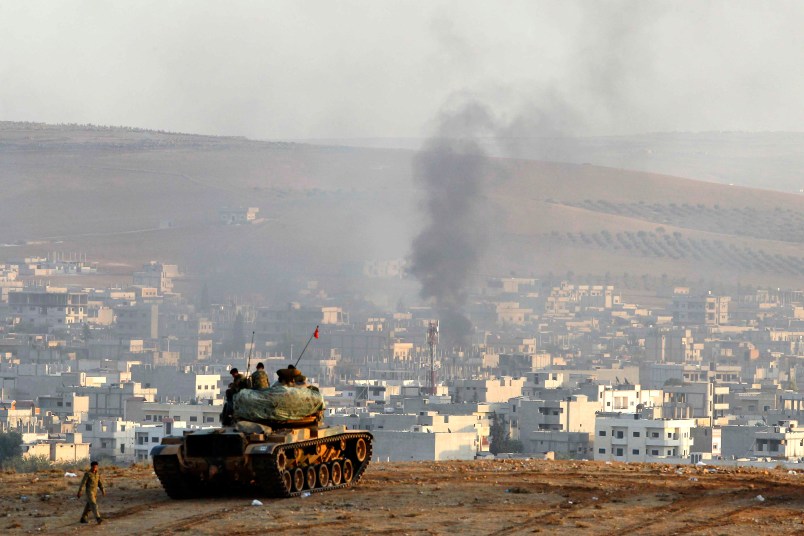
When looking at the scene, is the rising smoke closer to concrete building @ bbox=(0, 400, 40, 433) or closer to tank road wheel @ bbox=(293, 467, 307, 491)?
concrete building @ bbox=(0, 400, 40, 433)

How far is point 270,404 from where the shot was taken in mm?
22016

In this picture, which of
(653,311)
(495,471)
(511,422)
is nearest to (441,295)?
(653,311)

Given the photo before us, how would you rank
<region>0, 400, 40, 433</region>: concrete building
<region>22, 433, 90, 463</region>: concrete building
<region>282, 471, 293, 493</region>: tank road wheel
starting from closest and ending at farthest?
<region>282, 471, 293, 493</region>: tank road wheel, <region>22, 433, 90, 463</region>: concrete building, <region>0, 400, 40, 433</region>: concrete building

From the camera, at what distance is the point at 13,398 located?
348 feet

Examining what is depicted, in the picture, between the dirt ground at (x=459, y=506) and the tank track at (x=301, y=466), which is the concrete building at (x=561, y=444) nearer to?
the dirt ground at (x=459, y=506)

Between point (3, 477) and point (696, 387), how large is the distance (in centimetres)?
7180

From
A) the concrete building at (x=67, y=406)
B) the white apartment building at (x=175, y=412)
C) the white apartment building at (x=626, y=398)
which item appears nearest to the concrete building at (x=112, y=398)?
the concrete building at (x=67, y=406)

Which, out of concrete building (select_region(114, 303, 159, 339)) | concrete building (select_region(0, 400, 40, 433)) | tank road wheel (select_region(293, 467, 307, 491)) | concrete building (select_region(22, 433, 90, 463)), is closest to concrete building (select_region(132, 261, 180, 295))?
concrete building (select_region(114, 303, 159, 339))

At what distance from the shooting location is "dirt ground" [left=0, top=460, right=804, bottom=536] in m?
18.9

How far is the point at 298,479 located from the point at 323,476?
79 centimetres

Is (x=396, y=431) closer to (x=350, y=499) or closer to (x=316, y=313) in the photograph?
(x=350, y=499)

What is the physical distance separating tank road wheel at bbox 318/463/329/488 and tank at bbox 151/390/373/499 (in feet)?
0.21

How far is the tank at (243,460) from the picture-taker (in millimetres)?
21031

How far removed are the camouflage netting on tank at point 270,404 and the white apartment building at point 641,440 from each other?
133ft
